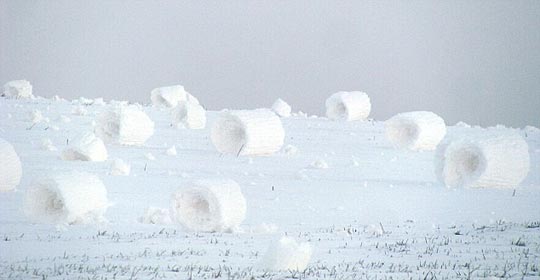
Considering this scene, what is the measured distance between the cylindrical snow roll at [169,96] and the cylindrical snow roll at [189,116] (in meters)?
6.14

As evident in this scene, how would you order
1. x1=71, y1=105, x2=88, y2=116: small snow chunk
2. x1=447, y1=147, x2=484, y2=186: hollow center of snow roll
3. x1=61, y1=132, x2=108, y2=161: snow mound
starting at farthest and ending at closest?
x1=71, y1=105, x2=88, y2=116: small snow chunk
x1=61, y1=132, x2=108, y2=161: snow mound
x1=447, y1=147, x2=484, y2=186: hollow center of snow roll

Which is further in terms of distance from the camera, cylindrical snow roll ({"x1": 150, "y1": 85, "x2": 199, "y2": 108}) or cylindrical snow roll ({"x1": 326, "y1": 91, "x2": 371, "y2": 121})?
cylindrical snow roll ({"x1": 150, "y1": 85, "x2": 199, "y2": 108})

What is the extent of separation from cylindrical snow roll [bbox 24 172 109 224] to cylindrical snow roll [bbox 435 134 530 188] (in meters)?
7.52

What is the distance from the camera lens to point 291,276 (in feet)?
28.1

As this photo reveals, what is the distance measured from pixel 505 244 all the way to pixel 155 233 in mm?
4131

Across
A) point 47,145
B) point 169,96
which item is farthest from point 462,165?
point 169,96

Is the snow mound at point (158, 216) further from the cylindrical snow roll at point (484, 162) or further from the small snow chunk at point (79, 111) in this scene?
the small snow chunk at point (79, 111)

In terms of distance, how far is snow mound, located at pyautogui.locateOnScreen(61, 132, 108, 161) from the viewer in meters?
18.0

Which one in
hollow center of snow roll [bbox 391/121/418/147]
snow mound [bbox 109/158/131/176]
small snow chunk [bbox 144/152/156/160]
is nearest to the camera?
snow mound [bbox 109/158/131/176]

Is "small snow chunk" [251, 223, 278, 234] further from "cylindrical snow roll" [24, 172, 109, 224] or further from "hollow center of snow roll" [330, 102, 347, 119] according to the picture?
"hollow center of snow roll" [330, 102, 347, 119]

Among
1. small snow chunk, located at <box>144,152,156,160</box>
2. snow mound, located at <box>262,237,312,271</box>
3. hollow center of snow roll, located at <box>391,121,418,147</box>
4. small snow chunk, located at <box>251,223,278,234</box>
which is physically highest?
hollow center of snow roll, located at <box>391,121,418,147</box>

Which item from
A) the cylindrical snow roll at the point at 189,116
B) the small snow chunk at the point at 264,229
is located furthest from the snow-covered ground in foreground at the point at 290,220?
the cylindrical snow roll at the point at 189,116

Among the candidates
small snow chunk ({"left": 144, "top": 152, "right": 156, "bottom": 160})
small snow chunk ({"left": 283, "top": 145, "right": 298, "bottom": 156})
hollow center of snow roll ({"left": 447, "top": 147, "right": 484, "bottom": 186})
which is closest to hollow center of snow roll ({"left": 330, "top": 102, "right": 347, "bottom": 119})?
small snow chunk ({"left": 283, "top": 145, "right": 298, "bottom": 156})

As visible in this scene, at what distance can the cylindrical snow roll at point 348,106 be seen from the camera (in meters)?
31.1
